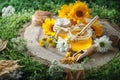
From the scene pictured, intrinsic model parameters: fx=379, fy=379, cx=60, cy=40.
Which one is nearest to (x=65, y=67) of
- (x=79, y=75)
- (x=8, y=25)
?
(x=79, y=75)

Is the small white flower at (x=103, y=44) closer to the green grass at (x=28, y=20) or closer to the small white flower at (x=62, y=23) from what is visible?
the green grass at (x=28, y=20)

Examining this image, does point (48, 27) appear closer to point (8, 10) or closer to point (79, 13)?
point (79, 13)

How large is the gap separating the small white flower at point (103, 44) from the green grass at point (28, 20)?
4.2 inches

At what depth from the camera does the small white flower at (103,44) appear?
2.69 meters

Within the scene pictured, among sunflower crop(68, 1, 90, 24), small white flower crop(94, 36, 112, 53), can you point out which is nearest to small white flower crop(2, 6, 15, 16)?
sunflower crop(68, 1, 90, 24)

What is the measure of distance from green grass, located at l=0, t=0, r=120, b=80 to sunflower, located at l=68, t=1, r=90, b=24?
1.34ft

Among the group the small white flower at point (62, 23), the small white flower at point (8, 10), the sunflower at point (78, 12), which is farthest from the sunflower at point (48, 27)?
the small white flower at point (8, 10)

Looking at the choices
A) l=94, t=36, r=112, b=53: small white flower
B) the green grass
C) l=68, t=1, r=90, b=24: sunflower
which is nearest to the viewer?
the green grass

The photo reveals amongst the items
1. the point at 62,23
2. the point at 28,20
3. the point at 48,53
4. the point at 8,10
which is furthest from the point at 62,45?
the point at 8,10

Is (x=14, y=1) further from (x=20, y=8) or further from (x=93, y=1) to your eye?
(x=93, y=1)

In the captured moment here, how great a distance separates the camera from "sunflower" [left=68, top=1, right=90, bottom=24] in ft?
9.25

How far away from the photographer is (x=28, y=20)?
3.20m

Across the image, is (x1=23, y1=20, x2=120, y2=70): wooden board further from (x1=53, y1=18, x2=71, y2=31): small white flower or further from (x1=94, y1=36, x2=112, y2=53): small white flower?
(x1=53, y1=18, x2=71, y2=31): small white flower

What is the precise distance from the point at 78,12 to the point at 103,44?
0.32 metres
